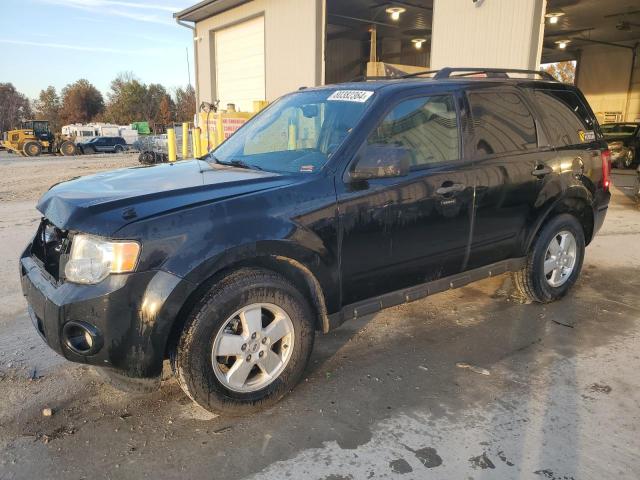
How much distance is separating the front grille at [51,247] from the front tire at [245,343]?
77 cm

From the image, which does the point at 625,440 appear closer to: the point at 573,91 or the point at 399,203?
the point at 399,203

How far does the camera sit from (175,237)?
2578 millimetres

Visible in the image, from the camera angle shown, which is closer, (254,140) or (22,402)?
(22,402)

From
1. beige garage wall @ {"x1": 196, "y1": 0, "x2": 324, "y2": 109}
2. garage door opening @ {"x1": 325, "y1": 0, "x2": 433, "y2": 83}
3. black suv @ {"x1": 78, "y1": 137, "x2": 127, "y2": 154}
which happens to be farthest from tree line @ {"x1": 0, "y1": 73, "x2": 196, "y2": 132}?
beige garage wall @ {"x1": 196, "y1": 0, "x2": 324, "y2": 109}

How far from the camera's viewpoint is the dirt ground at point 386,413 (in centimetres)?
256

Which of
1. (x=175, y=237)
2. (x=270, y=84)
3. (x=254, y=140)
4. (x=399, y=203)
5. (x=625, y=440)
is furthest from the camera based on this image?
(x=270, y=84)

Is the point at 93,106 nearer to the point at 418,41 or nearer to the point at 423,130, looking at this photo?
the point at 418,41

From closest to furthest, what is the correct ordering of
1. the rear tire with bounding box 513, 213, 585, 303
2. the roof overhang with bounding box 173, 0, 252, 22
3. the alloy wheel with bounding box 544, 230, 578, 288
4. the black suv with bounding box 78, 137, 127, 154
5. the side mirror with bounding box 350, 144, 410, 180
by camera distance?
the side mirror with bounding box 350, 144, 410, 180 < the rear tire with bounding box 513, 213, 585, 303 < the alloy wheel with bounding box 544, 230, 578, 288 < the roof overhang with bounding box 173, 0, 252, 22 < the black suv with bounding box 78, 137, 127, 154

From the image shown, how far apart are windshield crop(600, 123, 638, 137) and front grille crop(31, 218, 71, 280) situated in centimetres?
1982

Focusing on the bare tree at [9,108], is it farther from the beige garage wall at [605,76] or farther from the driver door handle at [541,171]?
the driver door handle at [541,171]

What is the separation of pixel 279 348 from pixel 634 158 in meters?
19.4

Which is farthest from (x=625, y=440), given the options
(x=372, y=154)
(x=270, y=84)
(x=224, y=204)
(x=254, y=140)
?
(x=270, y=84)

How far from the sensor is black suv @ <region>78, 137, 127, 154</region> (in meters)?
35.6

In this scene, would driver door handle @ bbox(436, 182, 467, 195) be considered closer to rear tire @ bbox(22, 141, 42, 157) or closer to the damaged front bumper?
the damaged front bumper
